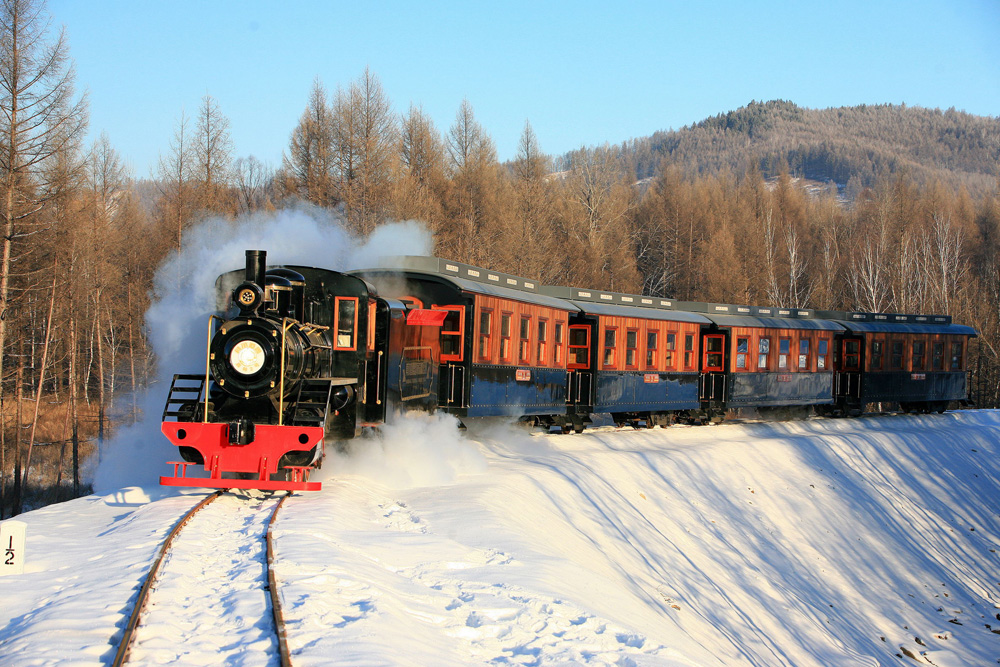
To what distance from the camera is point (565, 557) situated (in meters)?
9.55

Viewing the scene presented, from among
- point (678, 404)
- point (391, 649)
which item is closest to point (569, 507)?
point (391, 649)

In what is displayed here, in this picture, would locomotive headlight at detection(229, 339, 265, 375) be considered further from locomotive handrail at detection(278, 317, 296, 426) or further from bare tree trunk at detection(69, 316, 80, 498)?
bare tree trunk at detection(69, 316, 80, 498)

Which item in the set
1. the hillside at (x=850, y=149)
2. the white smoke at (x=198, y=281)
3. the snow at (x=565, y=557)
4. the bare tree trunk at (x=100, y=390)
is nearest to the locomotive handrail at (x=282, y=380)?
the snow at (x=565, y=557)

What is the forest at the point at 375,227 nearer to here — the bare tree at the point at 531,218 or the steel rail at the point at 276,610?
the bare tree at the point at 531,218

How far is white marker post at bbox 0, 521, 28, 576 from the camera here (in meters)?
6.32

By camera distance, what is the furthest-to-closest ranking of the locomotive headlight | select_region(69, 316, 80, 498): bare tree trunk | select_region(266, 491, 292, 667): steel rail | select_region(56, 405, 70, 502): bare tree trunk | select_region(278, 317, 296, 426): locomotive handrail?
select_region(56, 405, 70, 502): bare tree trunk → select_region(69, 316, 80, 498): bare tree trunk → the locomotive headlight → select_region(278, 317, 296, 426): locomotive handrail → select_region(266, 491, 292, 667): steel rail

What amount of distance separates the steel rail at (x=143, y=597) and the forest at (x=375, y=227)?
13.0m

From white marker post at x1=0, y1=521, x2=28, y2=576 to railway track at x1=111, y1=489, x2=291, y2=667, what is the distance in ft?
3.25

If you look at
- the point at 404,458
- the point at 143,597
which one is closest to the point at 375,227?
the point at 404,458

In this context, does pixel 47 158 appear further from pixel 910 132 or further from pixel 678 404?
pixel 910 132

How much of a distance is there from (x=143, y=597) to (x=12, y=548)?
137 cm

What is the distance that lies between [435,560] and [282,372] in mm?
3093

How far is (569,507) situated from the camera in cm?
1306

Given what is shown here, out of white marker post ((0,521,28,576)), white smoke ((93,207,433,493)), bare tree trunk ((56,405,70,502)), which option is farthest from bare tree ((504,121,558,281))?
white marker post ((0,521,28,576))
